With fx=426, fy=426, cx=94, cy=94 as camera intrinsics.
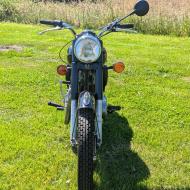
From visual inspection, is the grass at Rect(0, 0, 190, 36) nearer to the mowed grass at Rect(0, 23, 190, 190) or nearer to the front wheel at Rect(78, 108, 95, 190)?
the mowed grass at Rect(0, 23, 190, 190)

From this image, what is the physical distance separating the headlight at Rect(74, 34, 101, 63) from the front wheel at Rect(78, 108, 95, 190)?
498mm

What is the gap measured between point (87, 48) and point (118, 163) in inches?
53.4

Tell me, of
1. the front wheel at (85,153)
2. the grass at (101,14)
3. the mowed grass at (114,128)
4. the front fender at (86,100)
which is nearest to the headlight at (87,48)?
the front fender at (86,100)

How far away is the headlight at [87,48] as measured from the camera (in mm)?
3279

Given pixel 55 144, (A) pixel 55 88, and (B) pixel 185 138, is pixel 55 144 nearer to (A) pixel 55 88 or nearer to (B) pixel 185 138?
(B) pixel 185 138

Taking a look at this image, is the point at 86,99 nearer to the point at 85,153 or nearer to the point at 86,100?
the point at 86,100

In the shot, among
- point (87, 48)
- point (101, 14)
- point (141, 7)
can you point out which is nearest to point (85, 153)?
point (87, 48)

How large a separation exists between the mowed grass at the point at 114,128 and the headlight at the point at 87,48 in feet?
3.73

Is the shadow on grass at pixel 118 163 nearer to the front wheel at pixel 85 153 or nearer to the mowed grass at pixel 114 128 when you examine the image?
the mowed grass at pixel 114 128

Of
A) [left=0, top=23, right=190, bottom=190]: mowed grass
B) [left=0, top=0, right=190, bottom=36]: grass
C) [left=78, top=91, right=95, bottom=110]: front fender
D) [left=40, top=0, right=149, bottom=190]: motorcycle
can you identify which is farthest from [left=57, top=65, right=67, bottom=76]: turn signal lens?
[left=0, top=0, right=190, bottom=36]: grass

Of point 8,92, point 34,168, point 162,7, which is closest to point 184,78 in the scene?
point 8,92

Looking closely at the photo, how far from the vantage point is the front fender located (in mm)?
3303

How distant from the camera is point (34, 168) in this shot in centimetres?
400

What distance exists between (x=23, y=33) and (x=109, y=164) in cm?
761
